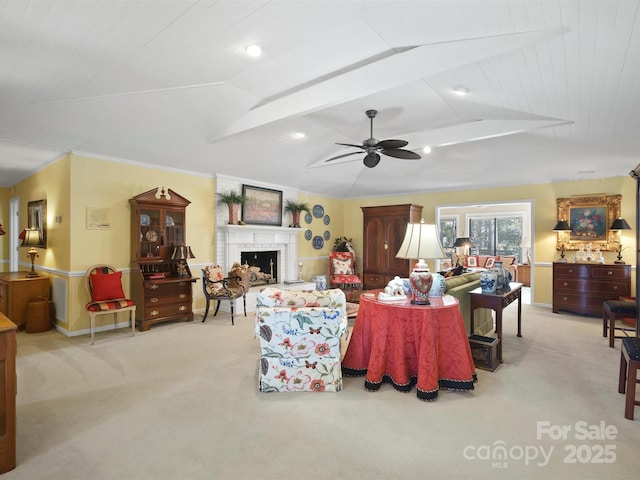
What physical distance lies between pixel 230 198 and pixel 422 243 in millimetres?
4049

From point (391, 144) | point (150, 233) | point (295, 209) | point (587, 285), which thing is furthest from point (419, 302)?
point (295, 209)

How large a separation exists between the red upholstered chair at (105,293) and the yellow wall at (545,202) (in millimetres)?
6306

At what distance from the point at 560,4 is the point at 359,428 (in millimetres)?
2996

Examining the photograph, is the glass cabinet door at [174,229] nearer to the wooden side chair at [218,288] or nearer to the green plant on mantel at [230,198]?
the wooden side chair at [218,288]

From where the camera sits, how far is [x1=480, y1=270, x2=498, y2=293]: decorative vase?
3.83 meters

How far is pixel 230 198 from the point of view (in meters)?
6.13

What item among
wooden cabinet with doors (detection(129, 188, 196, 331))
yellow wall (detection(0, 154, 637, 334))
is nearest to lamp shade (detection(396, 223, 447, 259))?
wooden cabinet with doors (detection(129, 188, 196, 331))

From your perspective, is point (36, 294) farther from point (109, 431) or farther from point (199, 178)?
point (109, 431)

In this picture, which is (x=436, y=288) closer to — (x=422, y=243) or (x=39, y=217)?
(x=422, y=243)

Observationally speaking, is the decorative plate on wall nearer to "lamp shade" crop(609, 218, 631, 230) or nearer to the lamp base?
the lamp base

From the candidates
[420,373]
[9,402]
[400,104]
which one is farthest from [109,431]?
[400,104]

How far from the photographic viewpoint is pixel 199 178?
595 centimetres

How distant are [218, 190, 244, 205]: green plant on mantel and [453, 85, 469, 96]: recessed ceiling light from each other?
3961mm

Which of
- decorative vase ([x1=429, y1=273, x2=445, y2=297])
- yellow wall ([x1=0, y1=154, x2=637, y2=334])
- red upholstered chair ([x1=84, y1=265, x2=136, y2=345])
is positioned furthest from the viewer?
yellow wall ([x1=0, y1=154, x2=637, y2=334])
